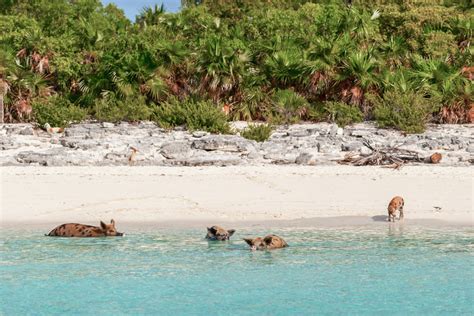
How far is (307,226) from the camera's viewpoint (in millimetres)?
12961

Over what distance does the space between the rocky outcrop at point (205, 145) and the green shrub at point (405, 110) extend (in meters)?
0.40

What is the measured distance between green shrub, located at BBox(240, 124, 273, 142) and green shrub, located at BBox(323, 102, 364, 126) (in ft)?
11.2

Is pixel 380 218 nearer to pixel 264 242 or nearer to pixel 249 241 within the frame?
pixel 264 242

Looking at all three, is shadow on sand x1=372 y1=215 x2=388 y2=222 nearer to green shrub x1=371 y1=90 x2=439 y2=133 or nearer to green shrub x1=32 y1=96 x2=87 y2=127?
green shrub x1=371 y1=90 x2=439 y2=133

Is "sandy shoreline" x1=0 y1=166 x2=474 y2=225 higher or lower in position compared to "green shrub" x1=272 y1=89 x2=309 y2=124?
lower

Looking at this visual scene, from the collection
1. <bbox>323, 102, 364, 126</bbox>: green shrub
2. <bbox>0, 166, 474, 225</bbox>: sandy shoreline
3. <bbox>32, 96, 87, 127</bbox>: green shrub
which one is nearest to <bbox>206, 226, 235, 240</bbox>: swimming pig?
<bbox>0, 166, 474, 225</bbox>: sandy shoreline

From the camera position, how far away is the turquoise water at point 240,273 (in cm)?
888

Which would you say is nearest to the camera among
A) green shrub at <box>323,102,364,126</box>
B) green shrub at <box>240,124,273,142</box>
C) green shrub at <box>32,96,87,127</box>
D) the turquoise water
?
the turquoise water

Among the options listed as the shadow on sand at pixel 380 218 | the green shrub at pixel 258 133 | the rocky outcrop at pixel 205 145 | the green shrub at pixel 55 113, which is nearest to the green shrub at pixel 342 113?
the rocky outcrop at pixel 205 145

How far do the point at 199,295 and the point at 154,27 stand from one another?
76.7 ft

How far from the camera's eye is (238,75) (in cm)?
2684

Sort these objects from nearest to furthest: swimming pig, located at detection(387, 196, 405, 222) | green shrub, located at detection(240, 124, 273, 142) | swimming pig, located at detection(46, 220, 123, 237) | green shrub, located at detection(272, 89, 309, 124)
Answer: swimming pig, located at detection(46, 220, 123, 237)
swimming pig, located at detection(387, 196, 405, 222)
green shrub, located at detection(240, 124, 273, 142)
green shrub, located at detection(272, 89, 309, 124)

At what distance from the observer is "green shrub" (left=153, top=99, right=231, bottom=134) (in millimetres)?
23047

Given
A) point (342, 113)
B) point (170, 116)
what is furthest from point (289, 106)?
point (170, 116)
